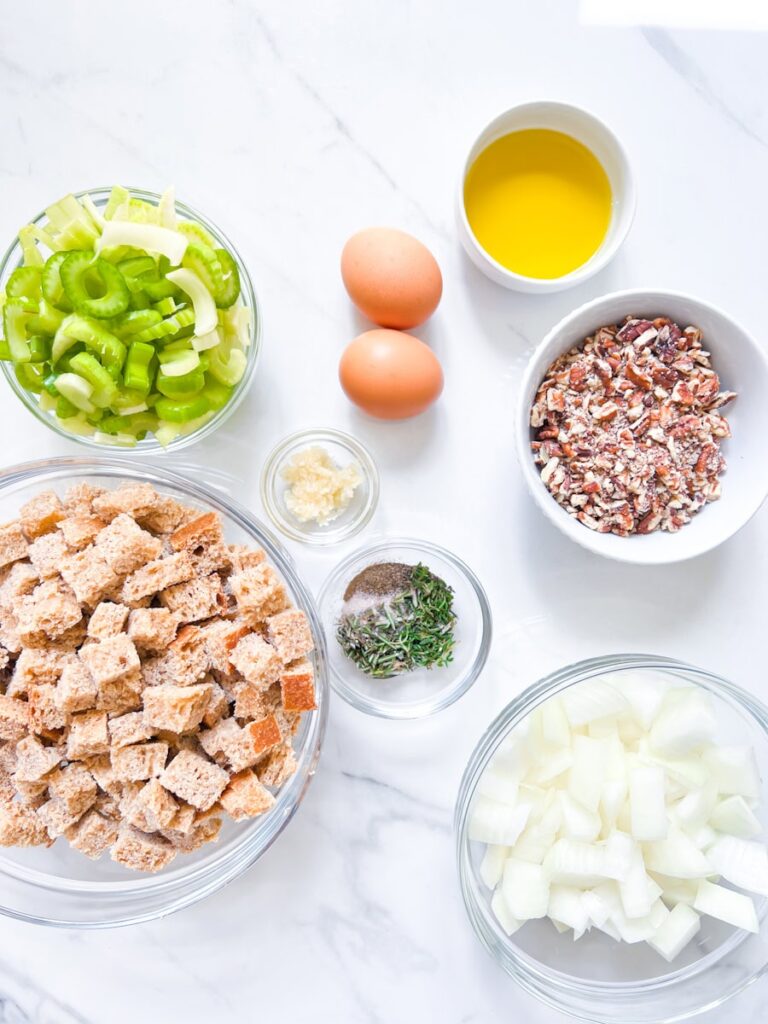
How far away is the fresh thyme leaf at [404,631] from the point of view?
1.85 meters

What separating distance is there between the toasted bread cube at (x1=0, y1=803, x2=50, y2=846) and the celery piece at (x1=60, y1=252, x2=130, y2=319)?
37.5 inches

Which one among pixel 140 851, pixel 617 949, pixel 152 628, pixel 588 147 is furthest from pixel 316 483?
pixel 617 949

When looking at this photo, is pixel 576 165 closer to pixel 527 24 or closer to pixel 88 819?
pixel 527 24


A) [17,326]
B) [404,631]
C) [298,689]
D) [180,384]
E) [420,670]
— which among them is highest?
[17,326]

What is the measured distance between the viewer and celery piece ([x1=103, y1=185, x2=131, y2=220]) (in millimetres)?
1645

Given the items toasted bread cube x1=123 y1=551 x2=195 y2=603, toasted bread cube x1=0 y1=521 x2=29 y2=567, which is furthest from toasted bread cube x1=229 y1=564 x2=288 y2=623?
toasted bread cube x1=0 y1=521 x2=29 y2=567

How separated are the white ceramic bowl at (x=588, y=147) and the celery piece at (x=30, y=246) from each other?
0.88 metres

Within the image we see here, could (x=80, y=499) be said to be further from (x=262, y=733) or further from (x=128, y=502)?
(x=262, y=733)

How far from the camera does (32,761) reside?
1523 mm

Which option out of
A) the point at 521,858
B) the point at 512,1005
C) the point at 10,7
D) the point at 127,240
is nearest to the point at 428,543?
the point at 521,858

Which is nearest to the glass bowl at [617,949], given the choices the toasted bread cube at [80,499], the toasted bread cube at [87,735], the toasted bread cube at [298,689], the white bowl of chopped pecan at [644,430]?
the white bowl of chopped pecan at [644,430]

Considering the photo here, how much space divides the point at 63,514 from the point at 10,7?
1.20 meters

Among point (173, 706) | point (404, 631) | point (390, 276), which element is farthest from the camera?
point (404, 631)

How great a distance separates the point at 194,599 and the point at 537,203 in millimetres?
1149
